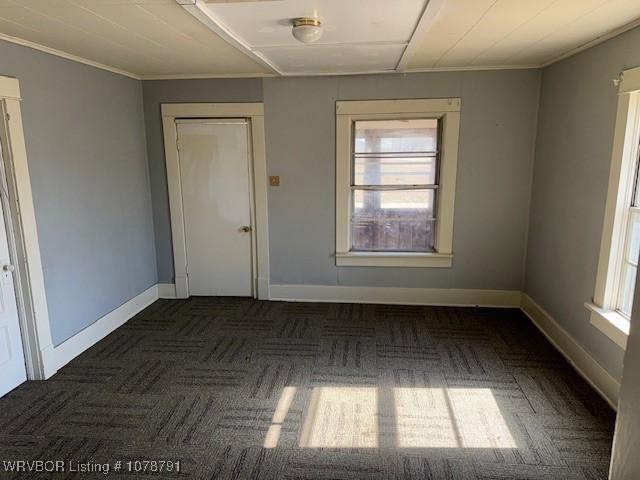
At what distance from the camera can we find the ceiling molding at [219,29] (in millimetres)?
2047

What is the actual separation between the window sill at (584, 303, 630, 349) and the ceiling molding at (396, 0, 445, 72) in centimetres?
211

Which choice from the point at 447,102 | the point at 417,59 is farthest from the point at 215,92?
the point at 447,102

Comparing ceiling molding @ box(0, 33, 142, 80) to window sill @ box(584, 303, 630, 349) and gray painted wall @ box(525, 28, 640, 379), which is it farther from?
window sill @ box(584, 303, 630, 349)

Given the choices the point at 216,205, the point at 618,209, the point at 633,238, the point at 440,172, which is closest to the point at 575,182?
the point at 618,209

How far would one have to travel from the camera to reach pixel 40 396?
273cm

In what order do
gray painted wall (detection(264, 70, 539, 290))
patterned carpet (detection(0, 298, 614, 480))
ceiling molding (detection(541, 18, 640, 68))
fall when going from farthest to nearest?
gray painted wall (detection(264, 70, 539, 290)), ceiling molding (detection(541, 18, 640, 68)), patterned carpet (detection(0, 298, 614, 480))

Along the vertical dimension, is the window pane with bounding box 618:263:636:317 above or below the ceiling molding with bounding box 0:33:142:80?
below

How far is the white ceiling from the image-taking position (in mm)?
2109

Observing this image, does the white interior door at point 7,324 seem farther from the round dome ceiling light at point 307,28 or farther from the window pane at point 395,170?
the window pane at point 395,170

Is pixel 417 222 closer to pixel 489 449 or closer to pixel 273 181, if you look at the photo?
pixel 273 181

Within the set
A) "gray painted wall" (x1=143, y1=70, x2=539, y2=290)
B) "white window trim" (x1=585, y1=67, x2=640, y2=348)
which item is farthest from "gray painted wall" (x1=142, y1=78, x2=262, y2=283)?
"white window trim" (x1=585, y1=67, x2=640, y2=348)

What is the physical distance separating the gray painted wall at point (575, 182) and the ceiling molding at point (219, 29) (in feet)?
7.73

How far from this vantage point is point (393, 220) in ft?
14.2

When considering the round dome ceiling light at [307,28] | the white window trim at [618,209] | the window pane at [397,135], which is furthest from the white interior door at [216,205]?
the white window trim at [618,209]
